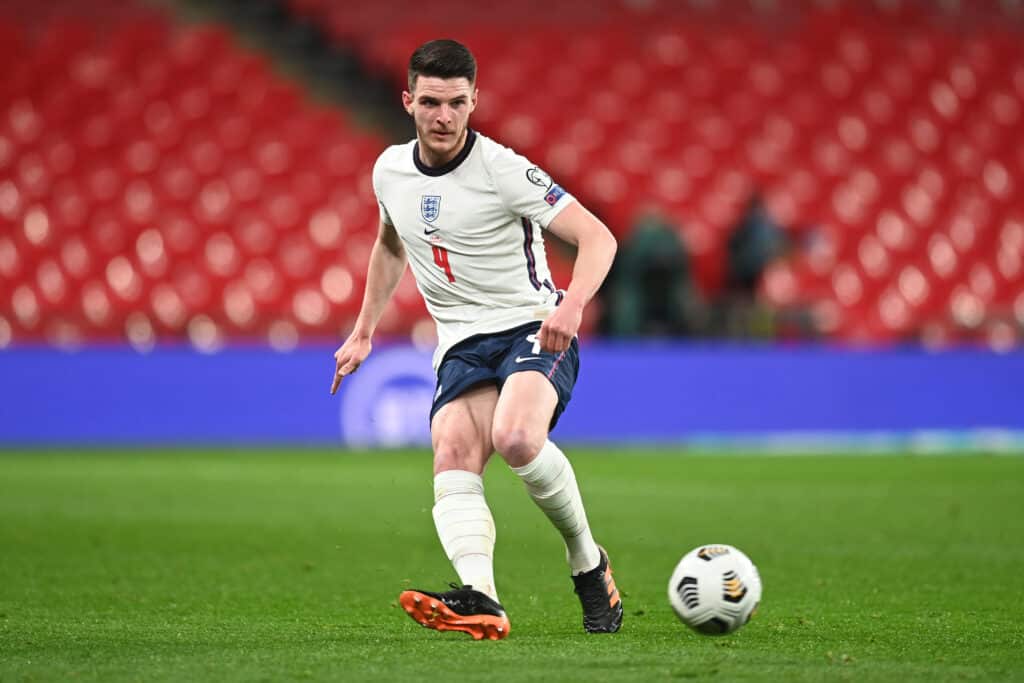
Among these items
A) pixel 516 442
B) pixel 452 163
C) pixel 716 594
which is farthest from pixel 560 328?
pixel 716 594

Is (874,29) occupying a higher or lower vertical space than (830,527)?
higher

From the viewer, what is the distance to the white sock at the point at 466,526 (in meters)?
4.96

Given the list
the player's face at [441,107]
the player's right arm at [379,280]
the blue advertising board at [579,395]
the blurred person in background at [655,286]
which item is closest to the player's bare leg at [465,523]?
the player's right arm at [379,280]

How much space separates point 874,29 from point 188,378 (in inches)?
429

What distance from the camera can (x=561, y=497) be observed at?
5160mm

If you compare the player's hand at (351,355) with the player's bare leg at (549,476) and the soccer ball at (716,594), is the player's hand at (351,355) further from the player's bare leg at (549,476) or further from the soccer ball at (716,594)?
the soccer ball at (716,594)

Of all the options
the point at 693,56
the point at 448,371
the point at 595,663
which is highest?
the point at 693,56

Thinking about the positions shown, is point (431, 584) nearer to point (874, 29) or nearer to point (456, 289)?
point (456, 289)

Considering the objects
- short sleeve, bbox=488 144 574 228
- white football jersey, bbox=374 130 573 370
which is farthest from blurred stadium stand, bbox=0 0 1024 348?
short sleeve, bbox=488 144 574 228

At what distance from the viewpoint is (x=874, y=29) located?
2070cm

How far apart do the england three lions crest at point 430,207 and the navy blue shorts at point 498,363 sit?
42 centimetres

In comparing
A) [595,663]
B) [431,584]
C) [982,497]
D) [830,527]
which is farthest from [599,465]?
[595,663]

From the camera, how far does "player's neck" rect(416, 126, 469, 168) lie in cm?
519

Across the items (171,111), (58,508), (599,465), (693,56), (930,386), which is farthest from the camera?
(693,56)
